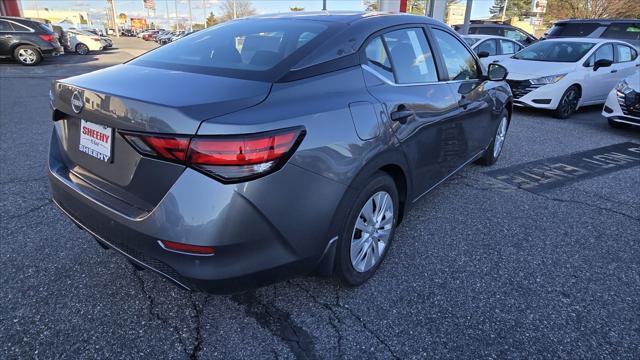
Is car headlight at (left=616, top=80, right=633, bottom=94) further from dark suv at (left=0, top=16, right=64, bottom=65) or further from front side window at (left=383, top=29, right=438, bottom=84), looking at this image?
dark suv at (left=0, top=16, right=64, bottom=65)

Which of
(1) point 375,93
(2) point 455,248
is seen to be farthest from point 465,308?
(1) point 375,93

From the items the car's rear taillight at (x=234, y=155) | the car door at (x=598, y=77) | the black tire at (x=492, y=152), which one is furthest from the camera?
the car door at (x=598, y=77)

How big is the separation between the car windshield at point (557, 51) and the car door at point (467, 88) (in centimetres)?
564

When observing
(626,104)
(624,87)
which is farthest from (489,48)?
(626,104)

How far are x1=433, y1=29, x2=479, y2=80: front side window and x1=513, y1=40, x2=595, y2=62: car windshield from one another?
592 cm

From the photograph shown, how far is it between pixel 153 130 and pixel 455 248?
231 centimetres

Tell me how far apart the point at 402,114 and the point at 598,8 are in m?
35.7

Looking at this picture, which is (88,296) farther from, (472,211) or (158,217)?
(472,211)

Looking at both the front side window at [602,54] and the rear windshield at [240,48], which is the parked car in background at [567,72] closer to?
the front side window at [602,54]

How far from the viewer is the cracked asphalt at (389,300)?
2.17 m

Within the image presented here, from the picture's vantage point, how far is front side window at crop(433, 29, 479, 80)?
339 centimetres

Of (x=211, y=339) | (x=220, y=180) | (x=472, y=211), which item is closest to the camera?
(x=220, y=180)

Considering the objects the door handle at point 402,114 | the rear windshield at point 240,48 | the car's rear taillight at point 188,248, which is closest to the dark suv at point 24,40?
the rear windshield at point 240,48

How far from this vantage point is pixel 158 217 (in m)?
A: 1.81
